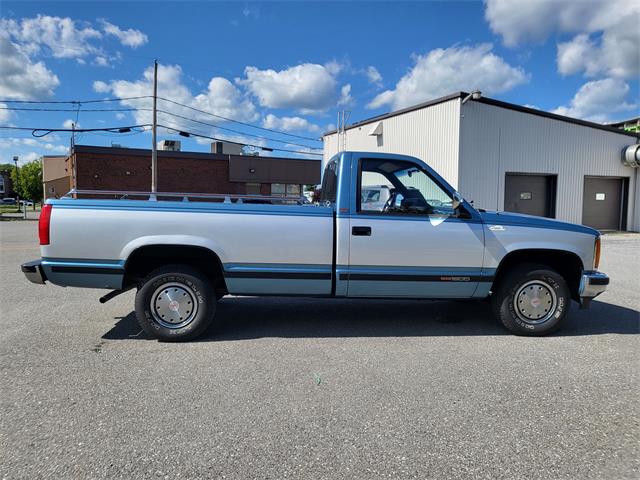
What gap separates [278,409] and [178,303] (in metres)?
1.94

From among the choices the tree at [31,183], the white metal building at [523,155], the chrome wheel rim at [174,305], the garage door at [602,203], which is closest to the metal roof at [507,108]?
the white metal building at [523,155]

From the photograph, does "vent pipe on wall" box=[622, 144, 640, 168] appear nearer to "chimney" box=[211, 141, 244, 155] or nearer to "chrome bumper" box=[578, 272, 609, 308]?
"chrome bumper" box=[578, 272, 609, 308]

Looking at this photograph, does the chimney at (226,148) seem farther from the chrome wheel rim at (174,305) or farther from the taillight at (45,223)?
the chrome wheel rim at (174,305)

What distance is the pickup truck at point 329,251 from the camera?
4508 millimetres

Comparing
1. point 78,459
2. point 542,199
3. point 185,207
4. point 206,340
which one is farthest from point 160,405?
point 542,199

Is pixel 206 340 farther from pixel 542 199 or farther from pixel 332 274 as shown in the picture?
pixel 542 199

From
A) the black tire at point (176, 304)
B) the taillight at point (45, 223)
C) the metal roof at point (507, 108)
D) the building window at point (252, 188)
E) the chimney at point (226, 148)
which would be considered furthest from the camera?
the chimney at point (226, 148)

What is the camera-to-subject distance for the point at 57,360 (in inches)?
163

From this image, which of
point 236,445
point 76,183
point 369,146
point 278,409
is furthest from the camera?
point 76,183

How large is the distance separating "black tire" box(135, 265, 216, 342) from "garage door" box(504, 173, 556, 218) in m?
17.4

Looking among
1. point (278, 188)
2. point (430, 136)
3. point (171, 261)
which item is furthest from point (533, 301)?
point (278, 188)

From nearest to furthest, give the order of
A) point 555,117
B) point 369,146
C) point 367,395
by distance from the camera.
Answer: point 367,395, point 555,117, point 369,146

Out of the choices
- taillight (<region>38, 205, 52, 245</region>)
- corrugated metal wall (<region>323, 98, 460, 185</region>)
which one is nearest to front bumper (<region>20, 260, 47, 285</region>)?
taillight (<region>38, 205, 52, 245</region>)

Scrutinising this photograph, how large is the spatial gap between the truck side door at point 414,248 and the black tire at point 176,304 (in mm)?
1519
